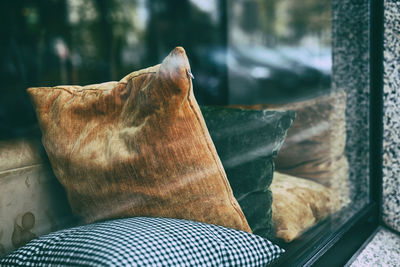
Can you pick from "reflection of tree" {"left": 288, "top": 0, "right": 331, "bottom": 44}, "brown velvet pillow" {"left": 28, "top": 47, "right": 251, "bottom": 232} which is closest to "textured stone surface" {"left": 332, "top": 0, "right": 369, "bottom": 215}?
"reflection of tree" {"left": 288, "top": 0, "right": 331, "bottom": 44}

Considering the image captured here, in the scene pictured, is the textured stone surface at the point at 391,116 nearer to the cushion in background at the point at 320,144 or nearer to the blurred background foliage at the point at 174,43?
the cushion in background at the point at 320,144

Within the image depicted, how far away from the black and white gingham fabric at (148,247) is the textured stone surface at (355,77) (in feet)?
2.88

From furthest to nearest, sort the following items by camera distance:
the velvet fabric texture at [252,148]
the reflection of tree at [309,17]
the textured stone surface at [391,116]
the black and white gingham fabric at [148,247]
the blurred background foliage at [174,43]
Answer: the reflection of tree at [309,17] < the blurred background foliage at [174,43] < the textured stone surface at [391,116] < the velvet fabric texture at [252,148] < the black and white gingham fabric at [148,247]

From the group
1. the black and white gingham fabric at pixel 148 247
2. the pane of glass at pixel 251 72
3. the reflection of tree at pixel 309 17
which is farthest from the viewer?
the reflection of tree at pixel 309 17

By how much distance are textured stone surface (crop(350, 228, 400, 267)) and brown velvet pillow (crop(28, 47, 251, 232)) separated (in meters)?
0.60

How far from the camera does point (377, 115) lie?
4.53 ft

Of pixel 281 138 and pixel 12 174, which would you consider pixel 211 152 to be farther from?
pixel 12 174

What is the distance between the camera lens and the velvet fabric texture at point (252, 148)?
960mm

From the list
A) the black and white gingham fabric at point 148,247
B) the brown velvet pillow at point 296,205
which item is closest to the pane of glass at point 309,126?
the brown velvet pillow at point 296,205

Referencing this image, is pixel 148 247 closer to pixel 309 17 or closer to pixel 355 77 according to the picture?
pixel 355 77

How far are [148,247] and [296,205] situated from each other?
676 millimetres

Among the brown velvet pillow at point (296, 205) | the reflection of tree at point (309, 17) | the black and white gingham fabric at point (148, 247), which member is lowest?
the brown velvet pillow at point (296, 205)

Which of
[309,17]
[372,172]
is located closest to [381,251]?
[372,172]

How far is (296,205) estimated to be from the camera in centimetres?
115
